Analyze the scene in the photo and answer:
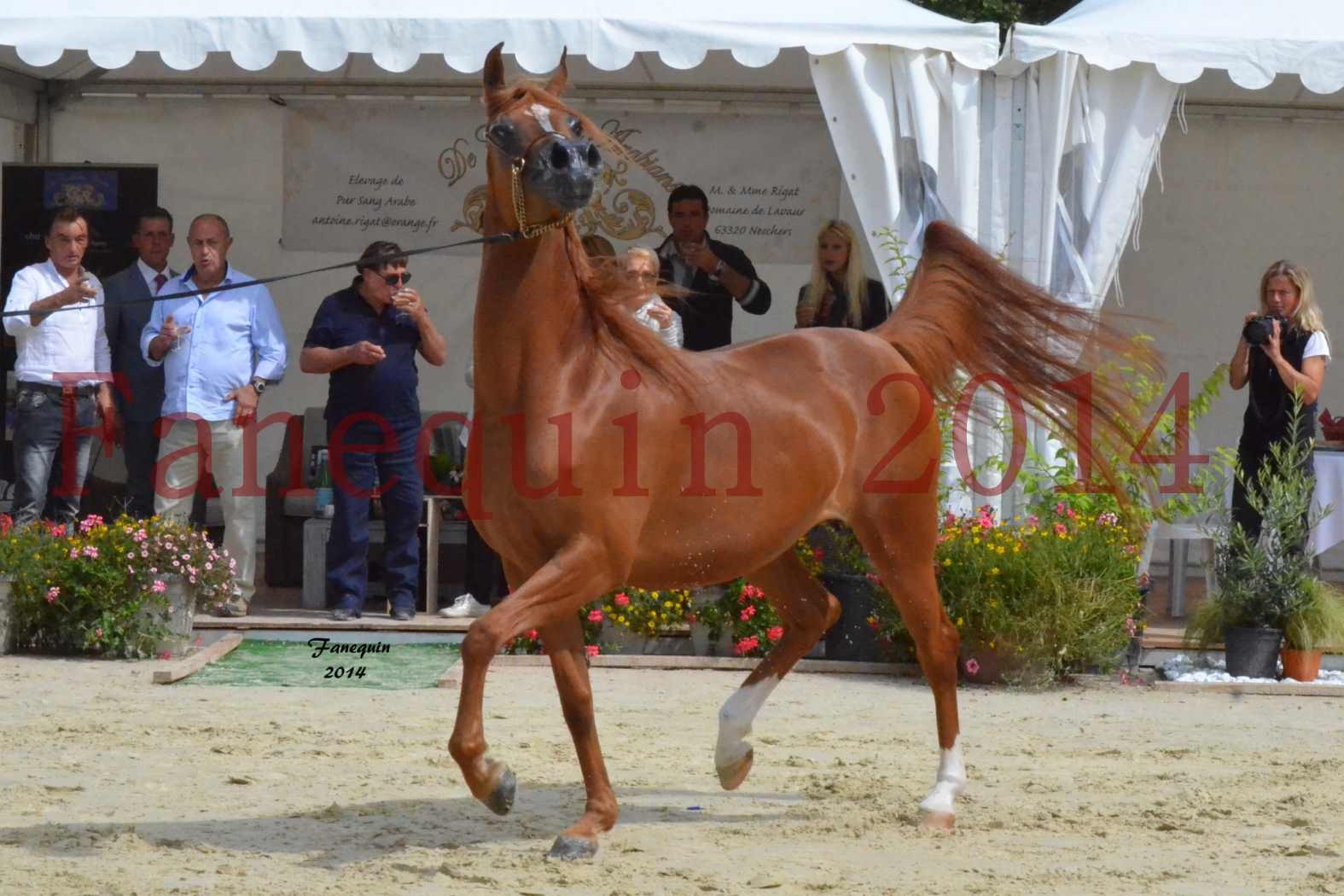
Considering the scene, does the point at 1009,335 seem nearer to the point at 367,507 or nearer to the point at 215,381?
the point at 367,507

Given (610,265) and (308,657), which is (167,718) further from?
(610,265)

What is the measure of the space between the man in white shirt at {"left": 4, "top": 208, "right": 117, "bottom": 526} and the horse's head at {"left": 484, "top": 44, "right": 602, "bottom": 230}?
16.3 feet

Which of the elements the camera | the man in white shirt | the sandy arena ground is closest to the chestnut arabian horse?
the sandy arena ground

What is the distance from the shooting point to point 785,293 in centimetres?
1142

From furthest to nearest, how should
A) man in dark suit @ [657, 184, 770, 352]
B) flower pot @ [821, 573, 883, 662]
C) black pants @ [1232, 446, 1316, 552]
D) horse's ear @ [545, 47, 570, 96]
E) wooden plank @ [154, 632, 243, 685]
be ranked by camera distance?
man in dark suit @ [657, 184, 770, 352] < black pants @ [1232, 446, 1316, 552] < flower pot @ [821, 573, 883, 662] < wooden plank @ [154, 632, 243, 685] < horse's ear @ [545, 47, 570, 96]

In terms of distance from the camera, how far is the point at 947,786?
204 inches

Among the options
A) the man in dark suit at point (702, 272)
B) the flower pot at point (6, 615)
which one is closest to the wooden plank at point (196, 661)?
the flower pot at point (6, 615)

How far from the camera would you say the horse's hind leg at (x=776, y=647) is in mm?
5395

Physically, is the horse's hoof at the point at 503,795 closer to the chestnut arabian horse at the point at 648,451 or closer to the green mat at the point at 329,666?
the chestnut arabian horse at the point at 648,451

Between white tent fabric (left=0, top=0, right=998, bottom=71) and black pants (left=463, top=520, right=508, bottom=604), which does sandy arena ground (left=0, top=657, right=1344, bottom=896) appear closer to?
black pants (left=463, top=520, right=508, bottom=604)

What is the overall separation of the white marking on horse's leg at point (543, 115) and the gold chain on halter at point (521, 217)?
0.11 meters

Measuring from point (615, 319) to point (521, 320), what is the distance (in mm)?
321

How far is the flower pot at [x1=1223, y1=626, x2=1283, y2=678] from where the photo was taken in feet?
26.2

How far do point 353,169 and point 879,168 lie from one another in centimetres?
436
